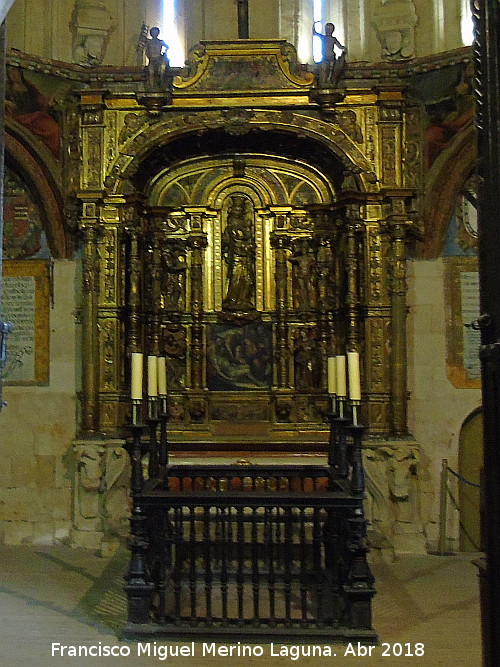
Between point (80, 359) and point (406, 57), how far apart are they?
195 inches

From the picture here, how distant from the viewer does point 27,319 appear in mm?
8773

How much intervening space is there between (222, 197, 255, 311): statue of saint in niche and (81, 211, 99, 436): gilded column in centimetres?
151

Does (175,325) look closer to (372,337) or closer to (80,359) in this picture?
(80,359)

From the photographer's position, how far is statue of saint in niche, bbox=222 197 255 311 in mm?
8922

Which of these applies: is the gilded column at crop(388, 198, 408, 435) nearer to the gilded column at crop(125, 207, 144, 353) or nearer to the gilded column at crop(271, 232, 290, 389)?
the gilded column at crop(271, 232, 290, 389)

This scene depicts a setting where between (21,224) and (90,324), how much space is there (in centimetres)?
153

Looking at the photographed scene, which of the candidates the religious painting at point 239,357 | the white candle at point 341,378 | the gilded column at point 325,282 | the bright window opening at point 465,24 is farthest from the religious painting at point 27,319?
the bright window opening at point 465,24

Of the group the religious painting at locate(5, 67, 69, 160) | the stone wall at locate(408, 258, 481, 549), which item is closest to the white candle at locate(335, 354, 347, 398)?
the stone wall at locate(408, 258, 481, 549)

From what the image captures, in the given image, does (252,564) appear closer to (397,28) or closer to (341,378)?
(341,378)

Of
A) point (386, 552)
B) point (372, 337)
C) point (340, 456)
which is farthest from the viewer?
point (372, 337)

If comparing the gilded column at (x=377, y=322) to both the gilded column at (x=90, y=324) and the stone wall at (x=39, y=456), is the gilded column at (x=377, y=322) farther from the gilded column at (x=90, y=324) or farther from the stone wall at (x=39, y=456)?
the stone wall at (x=39, y=456)

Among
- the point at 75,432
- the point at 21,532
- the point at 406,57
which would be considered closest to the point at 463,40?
A: the point at 406,57

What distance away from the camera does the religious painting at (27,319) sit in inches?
343

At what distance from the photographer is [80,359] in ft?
28.5
